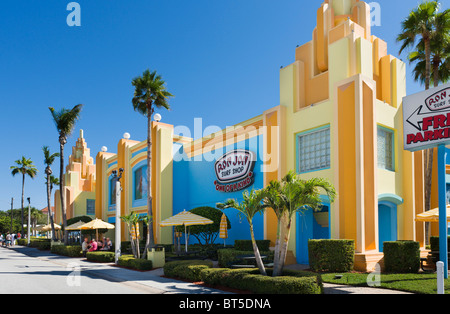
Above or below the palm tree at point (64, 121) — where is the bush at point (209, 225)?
below

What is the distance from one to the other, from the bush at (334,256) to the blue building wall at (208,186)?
602 centimetres

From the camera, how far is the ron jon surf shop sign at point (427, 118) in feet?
47.8

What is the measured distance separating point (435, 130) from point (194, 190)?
708 inches

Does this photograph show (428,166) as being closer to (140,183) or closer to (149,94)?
(149,94)

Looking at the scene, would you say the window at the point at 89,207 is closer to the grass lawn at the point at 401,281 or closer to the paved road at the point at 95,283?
the paved road at the point at 95,283

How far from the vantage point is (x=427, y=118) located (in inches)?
595

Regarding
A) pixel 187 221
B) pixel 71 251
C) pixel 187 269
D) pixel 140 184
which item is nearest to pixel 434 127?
pixel 187 269

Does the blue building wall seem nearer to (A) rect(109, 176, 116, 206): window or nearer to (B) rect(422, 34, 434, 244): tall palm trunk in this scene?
(B) rect(422, 34, 434, 244): tall palm trunk

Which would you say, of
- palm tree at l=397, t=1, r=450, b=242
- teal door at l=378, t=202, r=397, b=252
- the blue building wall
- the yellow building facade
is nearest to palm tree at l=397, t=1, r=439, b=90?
palm tree at l=397, t=1, r=450, b=242

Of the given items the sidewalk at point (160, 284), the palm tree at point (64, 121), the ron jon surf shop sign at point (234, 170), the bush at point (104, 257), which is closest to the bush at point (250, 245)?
the sidewalk at point (160, 284)

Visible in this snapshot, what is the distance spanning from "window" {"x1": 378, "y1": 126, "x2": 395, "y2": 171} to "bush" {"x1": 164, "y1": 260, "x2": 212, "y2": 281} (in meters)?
9.81

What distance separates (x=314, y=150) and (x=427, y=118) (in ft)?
19.2

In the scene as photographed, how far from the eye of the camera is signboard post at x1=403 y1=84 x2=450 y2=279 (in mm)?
14352
